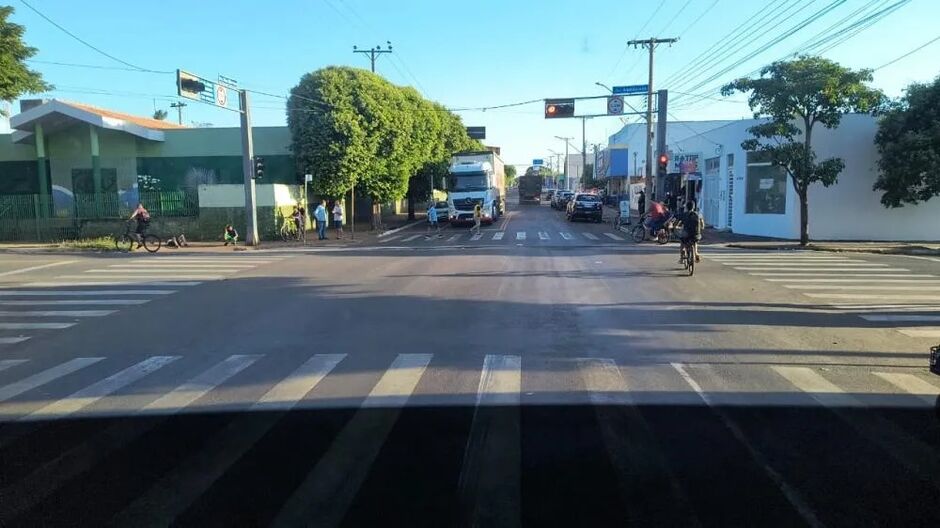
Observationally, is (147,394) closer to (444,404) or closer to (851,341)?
(444,404)

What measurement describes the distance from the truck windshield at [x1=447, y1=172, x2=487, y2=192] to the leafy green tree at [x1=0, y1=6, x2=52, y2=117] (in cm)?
2184

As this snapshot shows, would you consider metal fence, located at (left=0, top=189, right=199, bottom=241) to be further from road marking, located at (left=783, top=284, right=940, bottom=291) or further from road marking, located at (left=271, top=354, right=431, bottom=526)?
road marking, located at (left=271, top=354, right=431, bottom=526)

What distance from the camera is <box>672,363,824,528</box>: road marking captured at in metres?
4.04

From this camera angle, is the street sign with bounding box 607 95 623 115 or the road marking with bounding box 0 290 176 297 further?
the street sign with bounding box 607 95 623 115

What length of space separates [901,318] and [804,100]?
14.5m

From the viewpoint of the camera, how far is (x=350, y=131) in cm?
3325

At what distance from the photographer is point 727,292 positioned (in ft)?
44.8

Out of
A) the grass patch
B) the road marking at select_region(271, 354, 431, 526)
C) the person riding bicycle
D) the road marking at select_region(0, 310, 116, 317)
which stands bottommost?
the road marking at select_region(0, 310, 116, 317)

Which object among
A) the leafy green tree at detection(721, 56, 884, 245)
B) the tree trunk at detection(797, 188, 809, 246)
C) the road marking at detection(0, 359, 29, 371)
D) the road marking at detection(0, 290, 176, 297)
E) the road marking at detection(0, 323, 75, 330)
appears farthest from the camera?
the tree trunk at detection(797, 188, 809, 246)

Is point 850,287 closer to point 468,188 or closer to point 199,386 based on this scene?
point 199,386

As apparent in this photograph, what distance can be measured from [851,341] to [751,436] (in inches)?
196

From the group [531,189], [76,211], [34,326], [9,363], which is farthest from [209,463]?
[531,189]

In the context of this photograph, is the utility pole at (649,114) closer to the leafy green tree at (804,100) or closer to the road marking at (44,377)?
the leafy green tree at (804,100)

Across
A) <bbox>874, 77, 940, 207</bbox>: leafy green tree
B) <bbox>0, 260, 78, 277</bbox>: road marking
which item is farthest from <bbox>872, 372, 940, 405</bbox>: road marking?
<bbox>0, 260, 78, 277</bbox>: road marking
